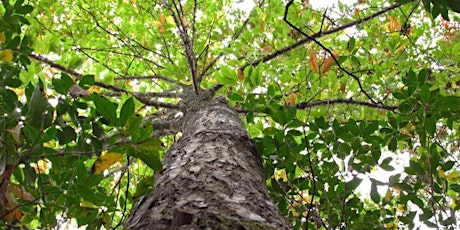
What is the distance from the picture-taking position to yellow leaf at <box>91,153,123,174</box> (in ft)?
4.13

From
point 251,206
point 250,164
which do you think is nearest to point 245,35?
point 250,164

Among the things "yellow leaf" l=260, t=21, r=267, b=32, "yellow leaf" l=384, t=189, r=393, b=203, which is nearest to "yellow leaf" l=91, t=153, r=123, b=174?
"yellow leaf" l=384, t=189, r=393, b=203

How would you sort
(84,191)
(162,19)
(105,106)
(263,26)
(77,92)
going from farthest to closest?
(162,19) → (263,26) → (77,92) → (84,191) → (105,106)

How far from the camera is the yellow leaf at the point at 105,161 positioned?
49.5 inches

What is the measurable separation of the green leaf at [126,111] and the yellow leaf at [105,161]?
0.16m

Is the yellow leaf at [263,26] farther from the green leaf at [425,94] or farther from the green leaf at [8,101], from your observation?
the green leaf at [8,101]

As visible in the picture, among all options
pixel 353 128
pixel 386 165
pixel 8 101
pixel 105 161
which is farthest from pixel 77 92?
pixel 386 165

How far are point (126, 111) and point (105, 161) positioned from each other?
0.26m

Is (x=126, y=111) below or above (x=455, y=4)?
below

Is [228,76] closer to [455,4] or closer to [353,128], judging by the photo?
[353,128]

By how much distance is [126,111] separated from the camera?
3.67ft

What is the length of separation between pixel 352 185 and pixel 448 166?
1.75ft

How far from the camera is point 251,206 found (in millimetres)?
1053

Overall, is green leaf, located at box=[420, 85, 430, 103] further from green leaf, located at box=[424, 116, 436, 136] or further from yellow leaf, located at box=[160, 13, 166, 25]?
yellow leaf, located at box=[160, 13, 166, 25]
